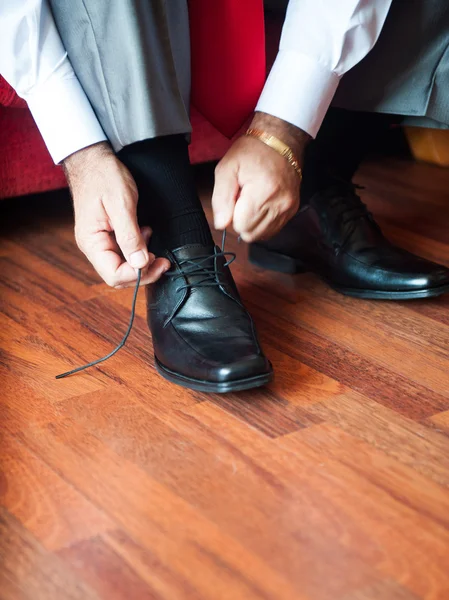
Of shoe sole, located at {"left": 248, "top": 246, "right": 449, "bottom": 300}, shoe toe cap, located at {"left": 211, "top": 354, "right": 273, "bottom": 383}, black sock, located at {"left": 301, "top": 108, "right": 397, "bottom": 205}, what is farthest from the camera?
black sock, located at {"left": 301, "top": 108, "right": 397, "bottom": 205}

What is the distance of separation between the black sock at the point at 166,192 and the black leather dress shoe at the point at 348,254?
27cm

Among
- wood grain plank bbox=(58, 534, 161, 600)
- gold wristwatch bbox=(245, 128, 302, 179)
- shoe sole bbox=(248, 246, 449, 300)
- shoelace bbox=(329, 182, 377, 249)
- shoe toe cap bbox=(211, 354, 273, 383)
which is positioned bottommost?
shoe sole bbox=(248, 246, 449, 300)

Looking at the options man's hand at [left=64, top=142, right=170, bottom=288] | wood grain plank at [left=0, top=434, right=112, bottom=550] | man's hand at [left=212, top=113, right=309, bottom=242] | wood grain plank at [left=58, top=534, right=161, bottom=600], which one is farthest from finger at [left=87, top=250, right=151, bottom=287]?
wood grain plank at [left=58, top=534, right=161, bottom=600]

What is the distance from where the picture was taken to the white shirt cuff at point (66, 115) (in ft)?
2.87

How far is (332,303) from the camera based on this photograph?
44.3 inches

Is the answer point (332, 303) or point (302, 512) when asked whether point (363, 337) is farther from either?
point (302, 512)

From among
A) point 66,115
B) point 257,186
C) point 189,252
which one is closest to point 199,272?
point 189,252

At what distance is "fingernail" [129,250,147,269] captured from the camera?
2.81ft

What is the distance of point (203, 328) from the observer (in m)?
0.90

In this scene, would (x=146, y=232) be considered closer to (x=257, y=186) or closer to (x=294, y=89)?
(x=257, y=186)

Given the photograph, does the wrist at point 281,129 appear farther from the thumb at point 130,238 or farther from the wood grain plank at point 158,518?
the wood grain plank at point 158,518

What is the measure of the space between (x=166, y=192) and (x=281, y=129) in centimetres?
18

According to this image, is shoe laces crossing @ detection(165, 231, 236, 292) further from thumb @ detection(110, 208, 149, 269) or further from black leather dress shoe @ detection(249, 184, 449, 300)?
black leather dress shoe @ detection(249, 184, 449, 300)

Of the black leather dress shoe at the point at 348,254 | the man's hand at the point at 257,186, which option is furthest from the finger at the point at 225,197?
the black leather dress shoe at the point at 348,254
